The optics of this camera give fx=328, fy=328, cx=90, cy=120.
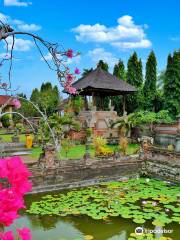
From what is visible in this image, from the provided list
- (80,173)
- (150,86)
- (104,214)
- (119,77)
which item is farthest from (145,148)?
(119,77)

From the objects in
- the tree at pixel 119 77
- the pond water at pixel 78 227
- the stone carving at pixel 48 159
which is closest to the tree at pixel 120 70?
the tree at pixel 119 77

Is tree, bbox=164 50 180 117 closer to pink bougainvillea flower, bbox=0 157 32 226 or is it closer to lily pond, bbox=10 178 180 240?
lily pond, bbox=10 178 180 240

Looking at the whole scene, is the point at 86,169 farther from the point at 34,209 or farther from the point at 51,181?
the point at 34,209

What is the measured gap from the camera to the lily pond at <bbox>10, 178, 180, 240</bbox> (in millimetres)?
7000

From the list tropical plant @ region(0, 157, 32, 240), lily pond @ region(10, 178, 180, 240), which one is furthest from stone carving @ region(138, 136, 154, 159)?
tropical plant @ region(0, 157, 32, 240)

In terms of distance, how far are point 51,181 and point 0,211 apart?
29.7ft

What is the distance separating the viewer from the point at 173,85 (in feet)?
75.6

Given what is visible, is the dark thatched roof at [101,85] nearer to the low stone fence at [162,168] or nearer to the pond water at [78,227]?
the low stone fence at [162,168]

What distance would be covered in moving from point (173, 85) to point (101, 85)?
562 cm

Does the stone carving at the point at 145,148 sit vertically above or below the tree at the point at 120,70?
below

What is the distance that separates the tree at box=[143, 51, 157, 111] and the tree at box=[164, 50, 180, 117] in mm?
1674

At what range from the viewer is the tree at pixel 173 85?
22984 millimetres

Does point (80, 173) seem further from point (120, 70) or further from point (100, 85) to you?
point (120, 70)

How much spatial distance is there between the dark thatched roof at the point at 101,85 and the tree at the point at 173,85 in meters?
3.18
